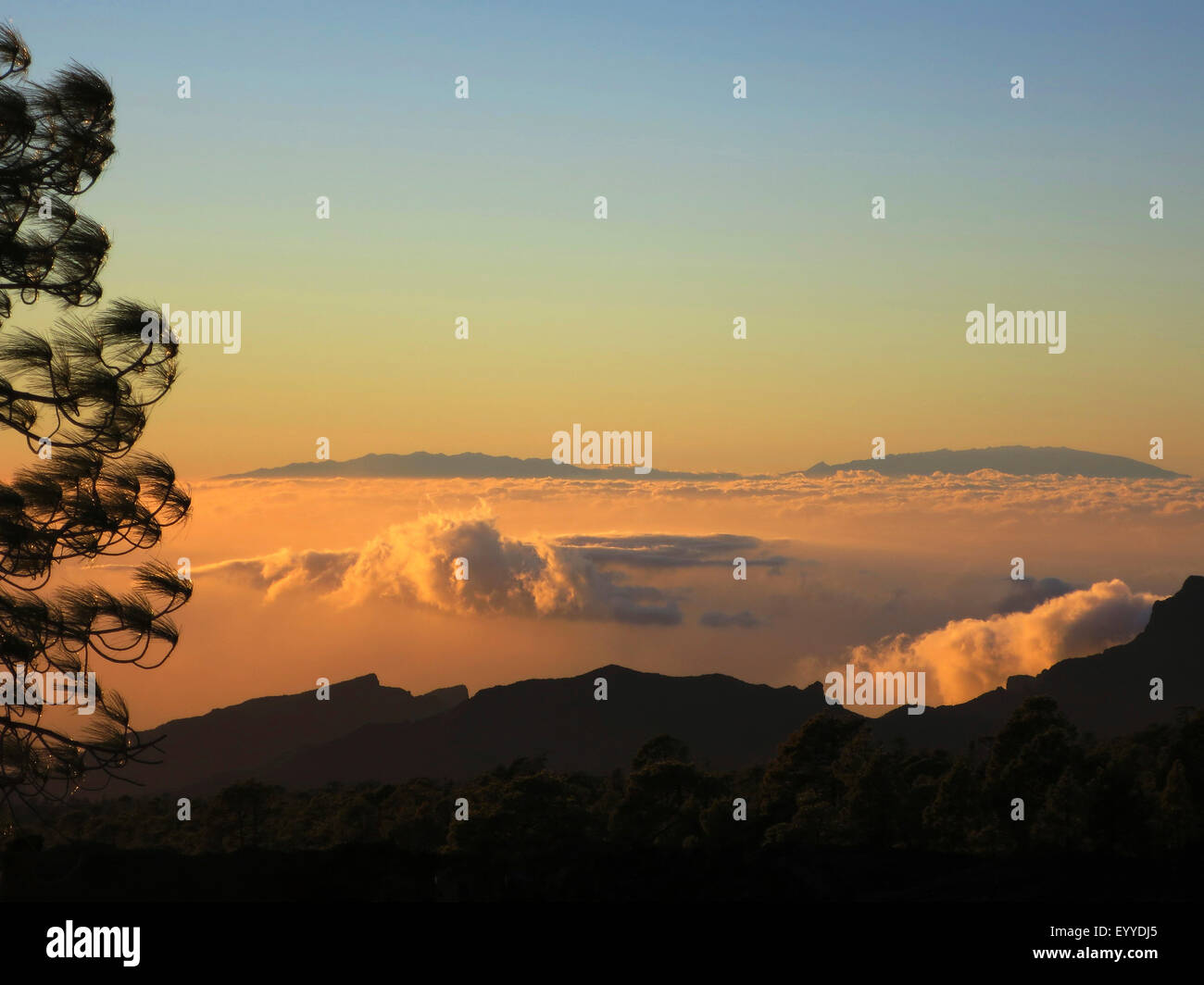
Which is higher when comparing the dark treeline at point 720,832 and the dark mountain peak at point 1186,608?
the dark mountain peak at point 1186,608

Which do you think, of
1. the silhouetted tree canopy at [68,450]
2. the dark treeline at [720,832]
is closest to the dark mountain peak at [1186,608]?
the dark treeline at [720,832]

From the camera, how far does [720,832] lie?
47.3m

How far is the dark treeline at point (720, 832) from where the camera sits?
2448 centimetres

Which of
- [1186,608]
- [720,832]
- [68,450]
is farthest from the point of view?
[1186,608]

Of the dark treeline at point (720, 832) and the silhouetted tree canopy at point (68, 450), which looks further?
the dark treeline at point (720, 832)

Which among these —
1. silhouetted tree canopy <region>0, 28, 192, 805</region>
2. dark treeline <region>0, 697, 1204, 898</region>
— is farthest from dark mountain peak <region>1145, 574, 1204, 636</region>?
silhouetted tree canopy <region>0, 28, 192, 805</region>

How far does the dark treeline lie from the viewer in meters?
24.5

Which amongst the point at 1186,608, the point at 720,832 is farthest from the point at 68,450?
the point at 1186,608

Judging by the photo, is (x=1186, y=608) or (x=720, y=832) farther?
(x=1186, y=608)

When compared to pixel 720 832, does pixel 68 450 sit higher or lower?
higher

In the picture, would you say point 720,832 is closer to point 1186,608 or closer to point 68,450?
point 68,450

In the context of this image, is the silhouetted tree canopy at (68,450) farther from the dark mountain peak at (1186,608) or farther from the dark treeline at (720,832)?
the dark mountain peak at (1186,608)

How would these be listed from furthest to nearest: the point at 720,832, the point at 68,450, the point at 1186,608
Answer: the point at 1186,608
the point at 720,832
the point at 68,450
